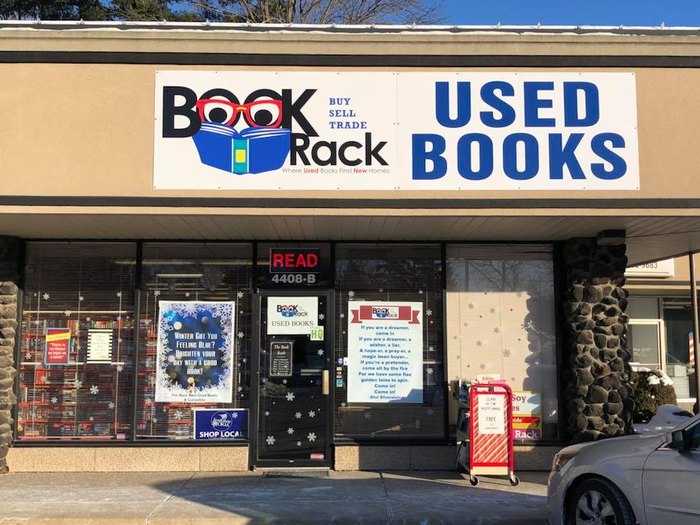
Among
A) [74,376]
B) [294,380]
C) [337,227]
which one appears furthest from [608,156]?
[74,376]

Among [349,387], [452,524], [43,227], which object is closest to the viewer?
[452,524]

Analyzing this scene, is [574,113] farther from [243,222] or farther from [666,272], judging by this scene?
[666,272]

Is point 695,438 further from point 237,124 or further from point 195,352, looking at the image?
point 195,352

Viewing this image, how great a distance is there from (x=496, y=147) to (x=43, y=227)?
565 centimetres

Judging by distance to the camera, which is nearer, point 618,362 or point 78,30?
point 78,30

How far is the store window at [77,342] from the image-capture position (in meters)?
9.29

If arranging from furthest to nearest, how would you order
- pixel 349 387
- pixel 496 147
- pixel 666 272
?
pixel 666 272 < pixel 349 387 < pixel 496 147

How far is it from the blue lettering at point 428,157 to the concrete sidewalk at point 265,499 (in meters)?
3.66

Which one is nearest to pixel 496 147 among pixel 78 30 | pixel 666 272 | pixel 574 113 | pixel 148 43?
pixel 574 113

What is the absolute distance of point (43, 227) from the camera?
8688 mm

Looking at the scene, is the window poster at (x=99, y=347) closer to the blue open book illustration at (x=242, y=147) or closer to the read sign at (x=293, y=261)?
the read sign at (x=293, y=261)

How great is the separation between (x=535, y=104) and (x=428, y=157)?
1.42 m

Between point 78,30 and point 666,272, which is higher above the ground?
point 78,30

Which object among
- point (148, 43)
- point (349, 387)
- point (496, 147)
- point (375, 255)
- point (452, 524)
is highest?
point (148, 43)
